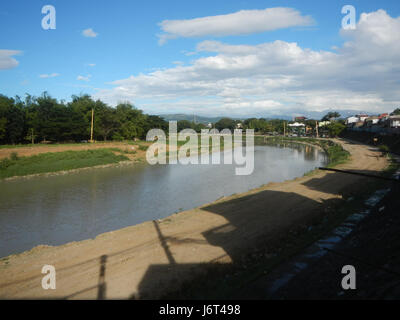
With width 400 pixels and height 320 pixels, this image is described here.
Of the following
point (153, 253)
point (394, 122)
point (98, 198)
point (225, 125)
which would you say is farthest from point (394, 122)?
point (225, 125)

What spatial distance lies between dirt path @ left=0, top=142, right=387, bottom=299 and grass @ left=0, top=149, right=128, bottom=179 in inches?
758

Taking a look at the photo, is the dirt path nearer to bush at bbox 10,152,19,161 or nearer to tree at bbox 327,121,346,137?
bush at bbox 10,152,19,161

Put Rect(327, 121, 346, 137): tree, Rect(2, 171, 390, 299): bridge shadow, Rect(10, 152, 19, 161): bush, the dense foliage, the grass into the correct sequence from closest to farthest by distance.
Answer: Rect(2, 171, 390, 299): bridge shadow
the grass
Rect(10, 152, 19, 161): bush
the dense foliage
Rect(327, 121, 346, 137): tree

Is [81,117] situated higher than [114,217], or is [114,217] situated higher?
[81,117]

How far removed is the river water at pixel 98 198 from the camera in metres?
Result: 12.2

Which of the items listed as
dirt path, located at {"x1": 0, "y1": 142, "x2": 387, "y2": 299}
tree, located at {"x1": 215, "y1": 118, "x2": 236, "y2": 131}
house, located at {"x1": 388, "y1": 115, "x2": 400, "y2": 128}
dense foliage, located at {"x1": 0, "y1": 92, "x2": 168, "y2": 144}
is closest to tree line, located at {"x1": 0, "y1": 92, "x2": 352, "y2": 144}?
dense foliage, located at {"x1": 0, "y1": 92, "x2": 168, "y2": 144}

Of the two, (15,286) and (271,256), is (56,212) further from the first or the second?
(271,256)

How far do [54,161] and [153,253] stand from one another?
25.4 m

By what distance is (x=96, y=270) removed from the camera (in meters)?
7.34

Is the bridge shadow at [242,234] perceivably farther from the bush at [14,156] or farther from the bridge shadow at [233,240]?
the bush at [14,156]

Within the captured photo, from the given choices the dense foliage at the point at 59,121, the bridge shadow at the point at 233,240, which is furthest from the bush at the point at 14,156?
the bridge shadow at the point at 233,240

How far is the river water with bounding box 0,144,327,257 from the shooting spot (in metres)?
12.2
